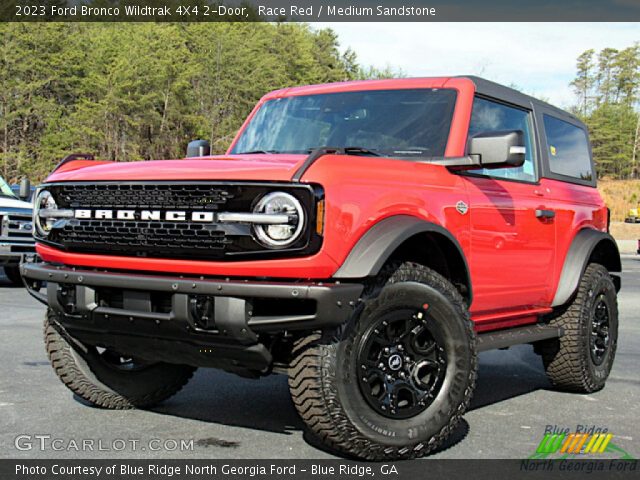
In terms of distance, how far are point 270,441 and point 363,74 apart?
62.0 m

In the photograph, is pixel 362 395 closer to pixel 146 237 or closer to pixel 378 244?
pixel 378 244

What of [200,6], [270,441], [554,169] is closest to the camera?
[270,441]

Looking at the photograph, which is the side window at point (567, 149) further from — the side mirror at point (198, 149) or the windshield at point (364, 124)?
the side mirror at point (198, 149)

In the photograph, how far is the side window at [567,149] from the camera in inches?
249

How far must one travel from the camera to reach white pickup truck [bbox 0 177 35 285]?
13.7m

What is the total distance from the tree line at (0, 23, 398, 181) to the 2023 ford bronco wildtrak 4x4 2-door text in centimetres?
4337

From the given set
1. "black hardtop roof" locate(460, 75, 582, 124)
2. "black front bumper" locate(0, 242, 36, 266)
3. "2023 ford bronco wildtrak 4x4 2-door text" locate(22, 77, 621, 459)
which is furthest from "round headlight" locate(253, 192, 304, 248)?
"black front bumper" locate(0, 242, 36, 266)

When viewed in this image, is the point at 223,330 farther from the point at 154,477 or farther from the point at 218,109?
the point at 218,109

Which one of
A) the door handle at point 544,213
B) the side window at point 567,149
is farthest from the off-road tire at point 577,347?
the side window at point 567,149

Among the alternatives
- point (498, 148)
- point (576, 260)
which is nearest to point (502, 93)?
point (498, 148)

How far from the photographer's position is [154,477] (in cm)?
381

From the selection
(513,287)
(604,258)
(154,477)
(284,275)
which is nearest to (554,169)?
(604,258)

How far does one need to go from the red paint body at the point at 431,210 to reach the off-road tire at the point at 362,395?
308mm

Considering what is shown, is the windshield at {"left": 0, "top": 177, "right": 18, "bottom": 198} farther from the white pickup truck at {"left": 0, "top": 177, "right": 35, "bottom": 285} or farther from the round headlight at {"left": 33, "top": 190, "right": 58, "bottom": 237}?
the round headlight at {"left": 33, "top": 190, "right": 58, "bottom": 237}
